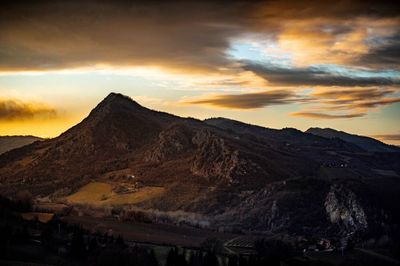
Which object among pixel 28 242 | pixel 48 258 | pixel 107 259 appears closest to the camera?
pixel 107 259

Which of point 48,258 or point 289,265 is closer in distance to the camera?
point 48,258

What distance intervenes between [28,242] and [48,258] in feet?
54.0

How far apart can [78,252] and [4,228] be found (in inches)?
1008

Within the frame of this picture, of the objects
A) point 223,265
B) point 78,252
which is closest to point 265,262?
point 223,265

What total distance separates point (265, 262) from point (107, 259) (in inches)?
1735

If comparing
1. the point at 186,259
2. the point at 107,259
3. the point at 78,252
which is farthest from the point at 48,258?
the point at 186,259

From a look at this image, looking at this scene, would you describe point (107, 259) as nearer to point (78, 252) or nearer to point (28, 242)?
point (78, 252)

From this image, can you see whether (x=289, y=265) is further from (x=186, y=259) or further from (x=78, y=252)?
(x=78, y=252)

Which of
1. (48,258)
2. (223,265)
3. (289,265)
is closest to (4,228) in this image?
(48,258)

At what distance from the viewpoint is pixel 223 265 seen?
187 meters

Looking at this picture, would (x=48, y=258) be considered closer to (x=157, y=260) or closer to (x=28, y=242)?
(x=28, y=242)

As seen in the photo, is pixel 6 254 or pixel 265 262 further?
pixel 265 262

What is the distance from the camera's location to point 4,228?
195 metres

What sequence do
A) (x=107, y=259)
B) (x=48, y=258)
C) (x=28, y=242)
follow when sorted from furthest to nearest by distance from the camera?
(x=28, y=242) < (x=48, y=258) < (x=107, y=259)
